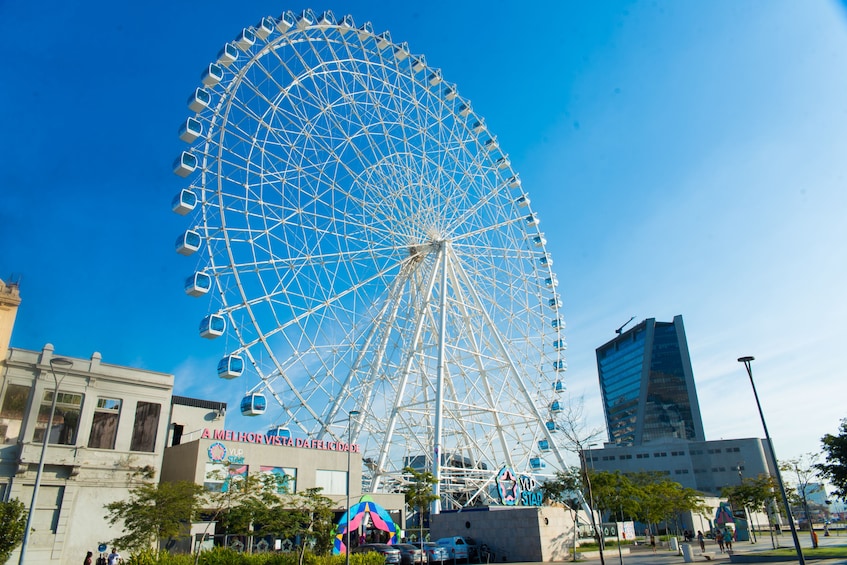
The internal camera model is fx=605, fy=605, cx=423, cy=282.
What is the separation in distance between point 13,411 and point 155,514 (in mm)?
8992

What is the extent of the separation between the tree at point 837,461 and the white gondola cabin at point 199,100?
128ft

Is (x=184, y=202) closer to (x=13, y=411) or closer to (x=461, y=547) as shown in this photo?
(x=13, y=411)

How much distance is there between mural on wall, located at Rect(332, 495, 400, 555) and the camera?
3713 centimetres

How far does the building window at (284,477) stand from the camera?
33325mm

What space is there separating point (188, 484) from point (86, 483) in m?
5.75

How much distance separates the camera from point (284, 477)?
34438 millimetres

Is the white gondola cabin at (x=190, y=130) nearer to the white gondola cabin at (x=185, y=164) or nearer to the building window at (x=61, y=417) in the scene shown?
the white gondola cabin at (x=185, y=164)

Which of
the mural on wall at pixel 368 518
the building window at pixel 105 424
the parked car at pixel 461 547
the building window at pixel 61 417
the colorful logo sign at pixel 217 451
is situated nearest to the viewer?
the building window at pixel 61 417

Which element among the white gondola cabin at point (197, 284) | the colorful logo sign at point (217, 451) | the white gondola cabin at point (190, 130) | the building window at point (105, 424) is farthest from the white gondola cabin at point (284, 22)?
the colorful logo sign at point (217, 451)

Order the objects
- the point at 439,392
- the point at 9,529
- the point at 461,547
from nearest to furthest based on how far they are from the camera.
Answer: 1. the point at 9,529
2. the point at 461,547
3. the point at 439,392

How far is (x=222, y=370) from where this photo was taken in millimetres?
31906

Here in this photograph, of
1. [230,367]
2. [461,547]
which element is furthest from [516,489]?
[230,367]

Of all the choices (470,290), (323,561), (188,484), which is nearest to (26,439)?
(188,484)

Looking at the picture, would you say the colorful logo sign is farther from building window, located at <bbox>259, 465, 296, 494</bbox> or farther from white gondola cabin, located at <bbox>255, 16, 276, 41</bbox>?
white gondola cabin, located at <bbox>255, 16, 276, 41</bbox>
